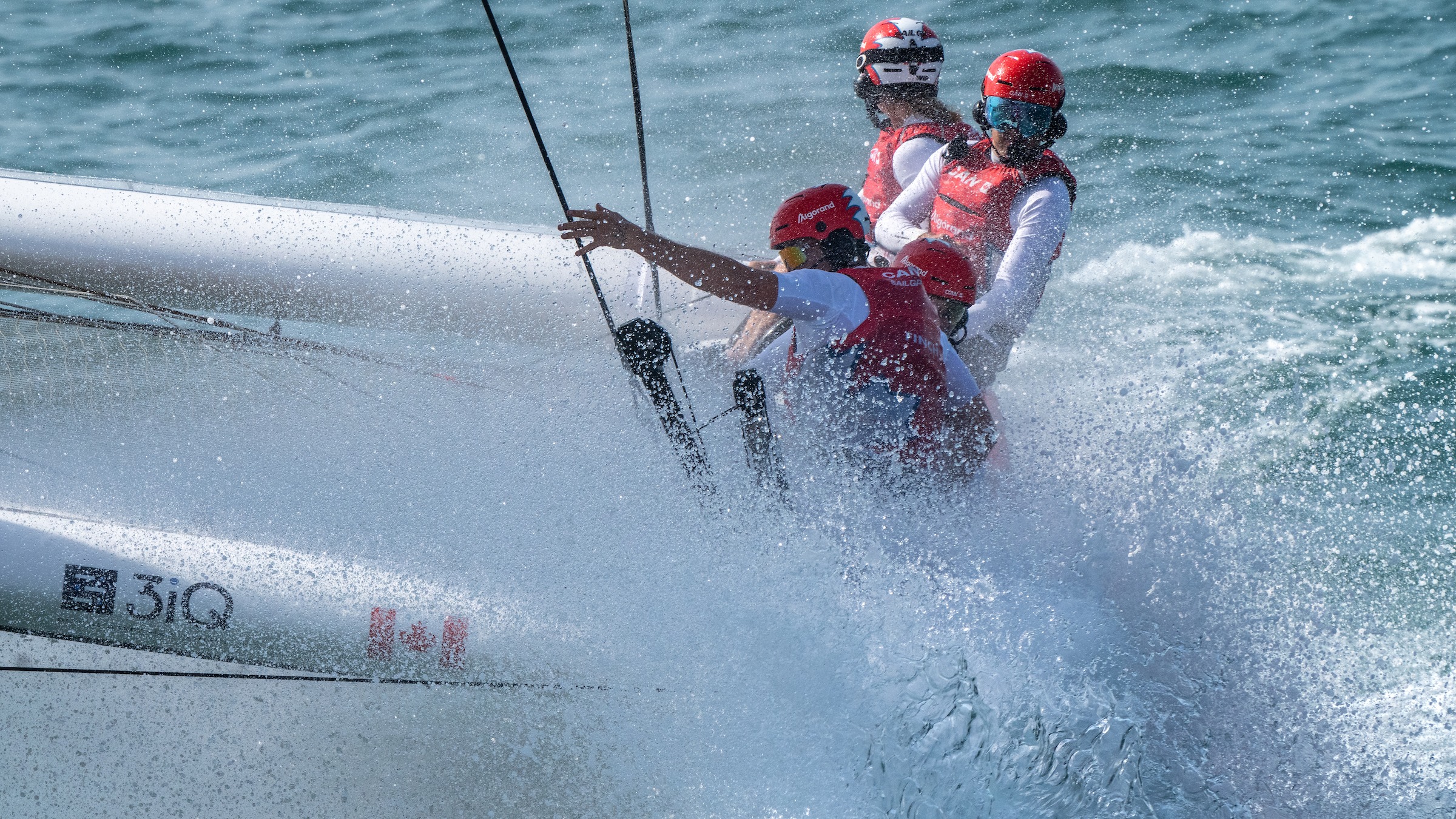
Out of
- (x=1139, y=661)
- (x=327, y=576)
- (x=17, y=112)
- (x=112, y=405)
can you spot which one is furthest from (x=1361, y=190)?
(x=17, y=112)

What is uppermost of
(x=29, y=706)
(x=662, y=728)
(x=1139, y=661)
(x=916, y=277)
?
(x=916, y=277)

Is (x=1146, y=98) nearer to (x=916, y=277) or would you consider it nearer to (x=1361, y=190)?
(x=1361, y=190)

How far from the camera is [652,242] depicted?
228 centimetres

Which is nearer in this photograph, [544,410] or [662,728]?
[662,728]

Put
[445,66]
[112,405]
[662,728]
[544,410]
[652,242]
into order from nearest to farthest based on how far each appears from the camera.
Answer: [652,242], [662,728], [544,410], [112,405], [445,66]

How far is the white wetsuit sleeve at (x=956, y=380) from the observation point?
268 centimetres

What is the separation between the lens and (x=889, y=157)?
3955 millimetres

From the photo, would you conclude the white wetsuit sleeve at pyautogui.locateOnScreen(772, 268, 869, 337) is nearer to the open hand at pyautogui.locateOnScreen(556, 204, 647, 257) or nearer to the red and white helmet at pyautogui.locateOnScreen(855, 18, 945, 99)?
the open hand at pyautogui.locateOnScreen(556, 204, 647, 257)

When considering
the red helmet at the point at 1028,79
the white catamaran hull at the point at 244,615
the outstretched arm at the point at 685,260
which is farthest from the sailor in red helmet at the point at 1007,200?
the white catamaran hull at the point at 244,615

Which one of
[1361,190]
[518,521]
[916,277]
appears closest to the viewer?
[916,277]

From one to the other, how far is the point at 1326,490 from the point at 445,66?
19.7 feet

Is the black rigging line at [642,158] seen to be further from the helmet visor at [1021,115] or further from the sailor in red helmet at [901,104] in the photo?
the helmet visor at [1021,115]

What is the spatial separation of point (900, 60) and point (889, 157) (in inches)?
13.1

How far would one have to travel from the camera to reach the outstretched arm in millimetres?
2250
